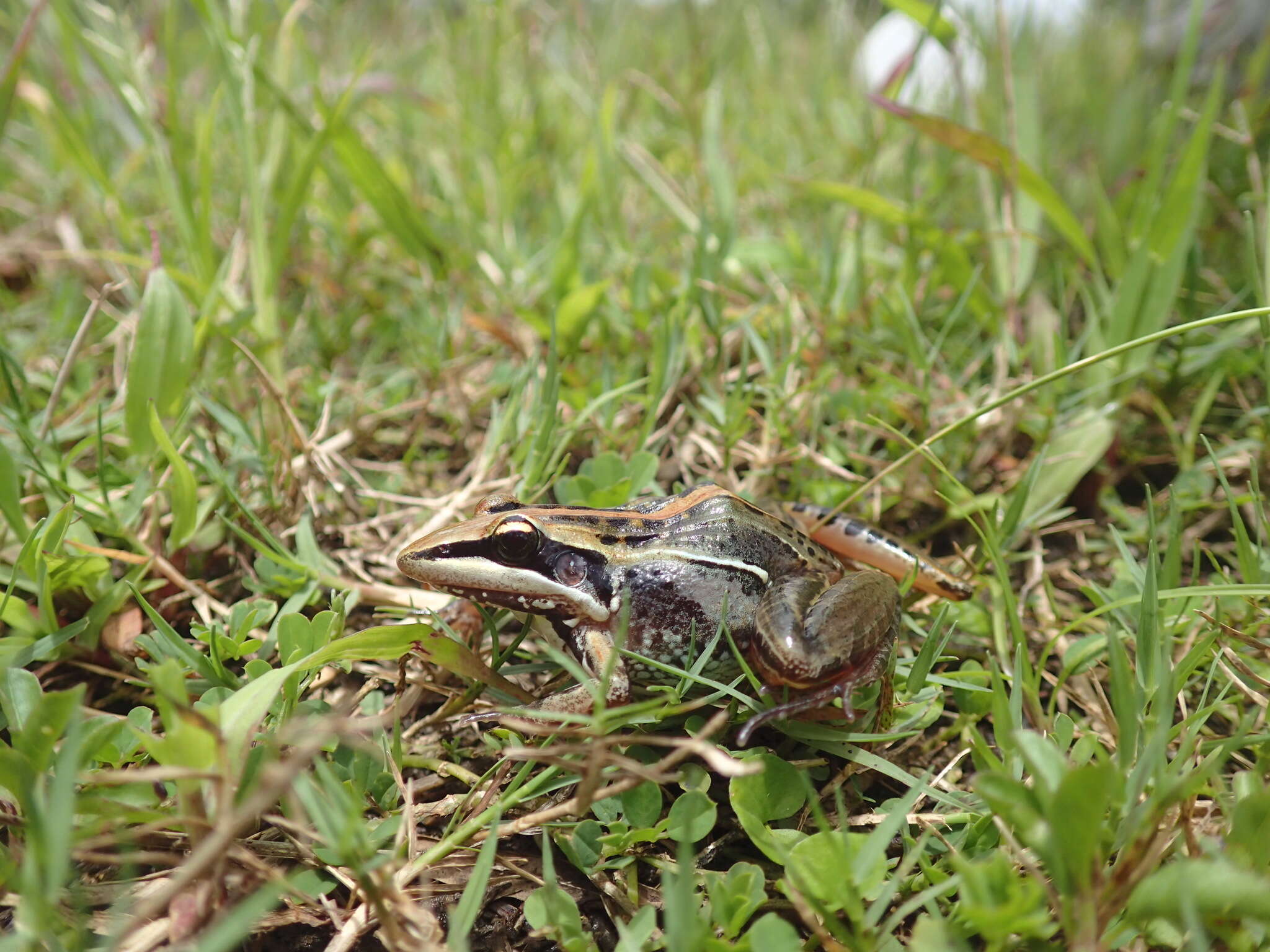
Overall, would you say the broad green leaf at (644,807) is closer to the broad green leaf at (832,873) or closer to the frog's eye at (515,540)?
the broad green leaf at (832,873)

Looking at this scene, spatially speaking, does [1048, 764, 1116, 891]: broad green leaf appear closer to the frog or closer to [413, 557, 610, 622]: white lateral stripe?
the frog

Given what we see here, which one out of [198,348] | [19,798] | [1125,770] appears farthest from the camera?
[198,348]

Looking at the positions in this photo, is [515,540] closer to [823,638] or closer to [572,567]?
[572,567]

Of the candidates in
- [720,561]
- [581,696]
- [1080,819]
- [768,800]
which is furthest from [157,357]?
[1080,819]

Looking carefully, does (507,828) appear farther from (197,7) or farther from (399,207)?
(197,7)

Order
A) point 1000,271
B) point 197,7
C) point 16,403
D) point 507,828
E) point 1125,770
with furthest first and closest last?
point 1000,271 < point 197,7 < point 16,403 < point 507,828 < point 1125,770

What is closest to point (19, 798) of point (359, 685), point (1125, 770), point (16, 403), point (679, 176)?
point (359, 685)
